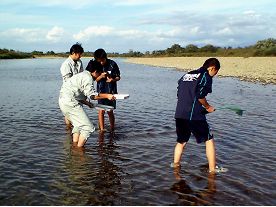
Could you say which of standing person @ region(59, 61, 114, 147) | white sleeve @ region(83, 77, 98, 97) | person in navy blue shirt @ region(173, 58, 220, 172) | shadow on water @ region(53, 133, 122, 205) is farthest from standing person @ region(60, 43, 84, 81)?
person in navy blue shirt @ region(173, 58, 220, 172)

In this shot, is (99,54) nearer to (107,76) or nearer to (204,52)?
(107,76)

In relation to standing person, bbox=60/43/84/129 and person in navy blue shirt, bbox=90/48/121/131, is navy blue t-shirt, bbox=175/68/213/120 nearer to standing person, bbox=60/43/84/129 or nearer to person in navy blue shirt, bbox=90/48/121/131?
person in navy blue shirt, bbox=90/48/121/131

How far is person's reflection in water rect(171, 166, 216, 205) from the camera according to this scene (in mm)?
5633

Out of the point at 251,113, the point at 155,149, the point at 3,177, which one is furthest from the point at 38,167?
the point at 251,113

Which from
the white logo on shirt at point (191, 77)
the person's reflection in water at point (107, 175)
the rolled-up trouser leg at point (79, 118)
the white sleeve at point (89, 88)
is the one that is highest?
the white logo on shirt at point (191, 77)

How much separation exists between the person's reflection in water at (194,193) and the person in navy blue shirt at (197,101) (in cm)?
71

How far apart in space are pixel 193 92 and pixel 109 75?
11.4ft

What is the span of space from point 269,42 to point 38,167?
81.7 metres

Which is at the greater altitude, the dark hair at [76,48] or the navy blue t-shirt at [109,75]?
the dark hair at [76,48]

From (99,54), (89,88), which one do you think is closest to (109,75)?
(99,54)

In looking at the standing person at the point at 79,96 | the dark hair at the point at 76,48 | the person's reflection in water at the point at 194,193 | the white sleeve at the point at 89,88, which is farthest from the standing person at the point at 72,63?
the person's reflection in water at the point at 194,193

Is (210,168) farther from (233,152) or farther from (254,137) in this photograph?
(254,137)

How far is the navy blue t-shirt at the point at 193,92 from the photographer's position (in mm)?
6359

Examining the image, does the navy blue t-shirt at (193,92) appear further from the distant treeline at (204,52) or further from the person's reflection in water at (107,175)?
the distant treeline at (204,52)
